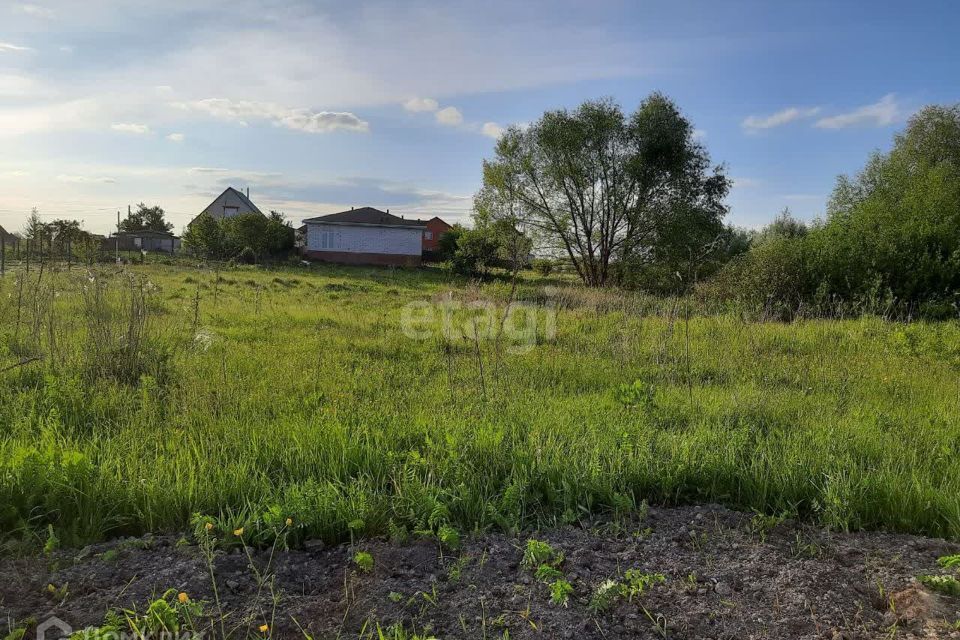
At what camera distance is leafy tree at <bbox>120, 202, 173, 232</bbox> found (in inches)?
2057

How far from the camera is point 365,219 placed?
3969 cm

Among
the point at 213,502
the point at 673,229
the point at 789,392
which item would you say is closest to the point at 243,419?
the point at 213,502

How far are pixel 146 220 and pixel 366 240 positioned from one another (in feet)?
88.5

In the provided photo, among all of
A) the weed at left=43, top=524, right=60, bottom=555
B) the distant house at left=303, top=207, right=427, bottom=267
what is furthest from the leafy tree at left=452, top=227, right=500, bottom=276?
the weed at left=43, top=524, right=60, bottom=555

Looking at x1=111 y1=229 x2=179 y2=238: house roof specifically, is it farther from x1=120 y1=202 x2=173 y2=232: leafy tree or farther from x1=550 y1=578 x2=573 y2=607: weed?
x1=550 y1=578 x2=573 y2=607: weed

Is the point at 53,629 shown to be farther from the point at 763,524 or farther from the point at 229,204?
the point at 229,204

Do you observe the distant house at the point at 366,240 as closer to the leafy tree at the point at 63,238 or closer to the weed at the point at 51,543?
the leafy tree at the point at 63,238

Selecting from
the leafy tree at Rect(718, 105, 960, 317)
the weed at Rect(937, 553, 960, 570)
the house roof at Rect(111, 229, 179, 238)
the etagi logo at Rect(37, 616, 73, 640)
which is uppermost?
the house roof at Rect(111, 229, 179, 238)

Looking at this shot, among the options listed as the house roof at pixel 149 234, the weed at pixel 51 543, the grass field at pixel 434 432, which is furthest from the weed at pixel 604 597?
the house roof at pixel 149 234

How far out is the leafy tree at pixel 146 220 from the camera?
171 ft

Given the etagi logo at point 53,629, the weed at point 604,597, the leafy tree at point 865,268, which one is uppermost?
the leafy tree at point 865,268

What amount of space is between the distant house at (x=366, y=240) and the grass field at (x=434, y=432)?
103 ft

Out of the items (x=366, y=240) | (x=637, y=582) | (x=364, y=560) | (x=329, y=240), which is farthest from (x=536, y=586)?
(x=329, y=240)

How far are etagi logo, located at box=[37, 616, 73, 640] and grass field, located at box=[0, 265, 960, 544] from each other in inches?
30.5
